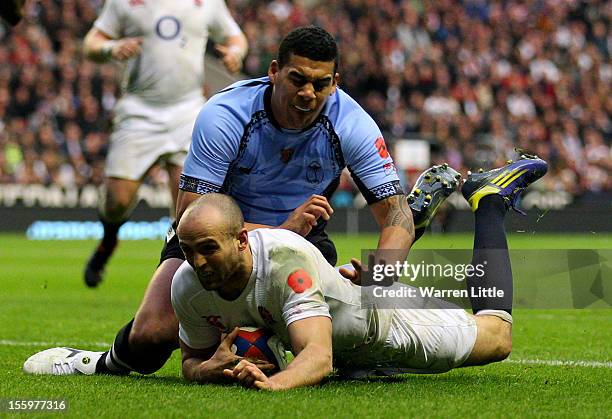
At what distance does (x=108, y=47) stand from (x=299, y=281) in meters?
4.73

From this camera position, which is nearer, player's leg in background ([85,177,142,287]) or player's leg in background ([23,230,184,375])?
player's leg in background ([23,230,184,375])

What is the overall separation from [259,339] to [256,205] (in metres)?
1.21

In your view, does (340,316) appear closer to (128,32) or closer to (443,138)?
(128,32)

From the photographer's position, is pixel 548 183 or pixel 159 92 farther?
pixel 548 183

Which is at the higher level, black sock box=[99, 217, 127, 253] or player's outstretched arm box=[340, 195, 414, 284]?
player's outstretched arm box=[340, 195, 414, 284]

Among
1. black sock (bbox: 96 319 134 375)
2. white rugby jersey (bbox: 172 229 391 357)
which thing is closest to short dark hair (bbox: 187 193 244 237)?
white rugby jersey (bbox: 172 229 391 357)

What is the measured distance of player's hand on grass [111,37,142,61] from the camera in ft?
29.6

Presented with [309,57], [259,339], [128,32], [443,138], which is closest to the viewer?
[259,339]

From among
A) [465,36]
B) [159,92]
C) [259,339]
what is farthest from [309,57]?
[465,36]

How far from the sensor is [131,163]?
9.92m

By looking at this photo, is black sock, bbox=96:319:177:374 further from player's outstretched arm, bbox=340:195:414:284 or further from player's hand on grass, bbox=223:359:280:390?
player's outstretched arm, bbox=340:195:414:284

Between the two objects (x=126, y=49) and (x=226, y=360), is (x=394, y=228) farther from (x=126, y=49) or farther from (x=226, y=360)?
(x=126, y=49)

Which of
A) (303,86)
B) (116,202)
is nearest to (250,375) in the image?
(303,86)

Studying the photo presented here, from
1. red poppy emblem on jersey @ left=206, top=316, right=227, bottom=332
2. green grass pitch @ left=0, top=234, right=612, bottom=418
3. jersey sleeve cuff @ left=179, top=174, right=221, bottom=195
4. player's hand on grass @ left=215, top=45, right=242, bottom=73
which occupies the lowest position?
green grass pitch @ left=0, top=234, right=612, bottom=418
